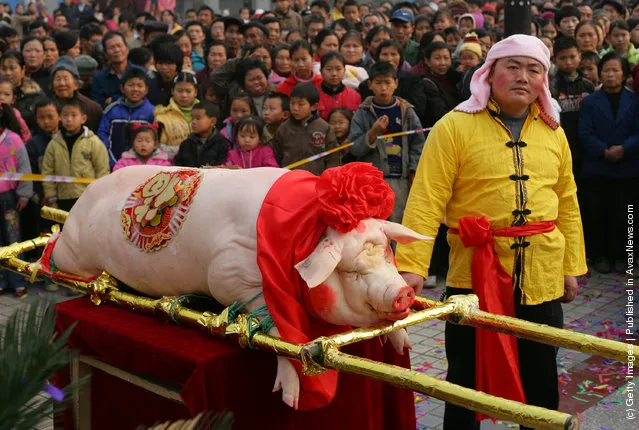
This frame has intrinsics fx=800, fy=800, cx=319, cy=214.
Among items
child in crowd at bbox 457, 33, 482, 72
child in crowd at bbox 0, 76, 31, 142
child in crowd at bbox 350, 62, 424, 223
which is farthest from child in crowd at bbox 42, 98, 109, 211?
child in crowd at bbox 457, 33, 482, 72

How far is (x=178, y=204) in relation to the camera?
3.14 meters

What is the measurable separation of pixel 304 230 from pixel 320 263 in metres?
0.20

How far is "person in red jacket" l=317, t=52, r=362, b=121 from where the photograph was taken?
7.14 meters

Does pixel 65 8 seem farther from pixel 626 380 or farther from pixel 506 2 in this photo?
pixel 626 380

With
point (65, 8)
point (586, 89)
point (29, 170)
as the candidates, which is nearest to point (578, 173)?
point (586, 89)

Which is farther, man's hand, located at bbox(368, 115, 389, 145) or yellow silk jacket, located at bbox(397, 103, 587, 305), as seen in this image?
man's hand, located at bbox(368, 115, 389, 145)

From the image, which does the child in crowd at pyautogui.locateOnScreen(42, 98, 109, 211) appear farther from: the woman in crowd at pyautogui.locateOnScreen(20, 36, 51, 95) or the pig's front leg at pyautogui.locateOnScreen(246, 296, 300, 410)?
the pig's front leg at pyautogui.locateOnScreen(246, 296, 300, 410)

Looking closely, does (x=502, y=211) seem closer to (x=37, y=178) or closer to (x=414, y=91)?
(x=414, y=91)

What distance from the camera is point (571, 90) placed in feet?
24.9

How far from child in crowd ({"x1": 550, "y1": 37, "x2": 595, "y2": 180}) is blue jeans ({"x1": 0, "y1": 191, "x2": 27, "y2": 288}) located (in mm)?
4865

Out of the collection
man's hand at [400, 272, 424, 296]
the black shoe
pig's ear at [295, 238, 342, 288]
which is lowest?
the black shoe

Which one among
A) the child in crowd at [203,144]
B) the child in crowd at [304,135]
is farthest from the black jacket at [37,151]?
the child in crowd at [304,135]

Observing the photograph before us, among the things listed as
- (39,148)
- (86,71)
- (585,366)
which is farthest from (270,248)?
(86,71)

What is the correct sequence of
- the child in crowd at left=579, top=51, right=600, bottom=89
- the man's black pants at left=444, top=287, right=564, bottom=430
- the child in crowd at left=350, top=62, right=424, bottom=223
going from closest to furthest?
the man's black pants at left=444, top=287, right=564, bottom=430
the child in crowd at left=350, top=62, right=424, bottom=223
the child in crowd at left=579, top=51, right=600, bottom=89
